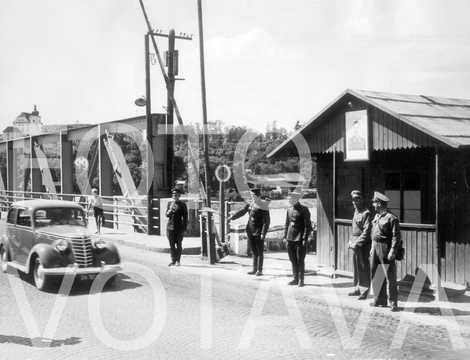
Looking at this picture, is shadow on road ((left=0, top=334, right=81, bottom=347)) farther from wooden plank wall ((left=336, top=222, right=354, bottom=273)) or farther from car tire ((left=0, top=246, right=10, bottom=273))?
wooden plank wall ((left=336, top=222, right=354, bottom=273))

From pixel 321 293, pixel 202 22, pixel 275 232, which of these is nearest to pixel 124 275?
pixel 321 293

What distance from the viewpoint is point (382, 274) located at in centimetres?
882

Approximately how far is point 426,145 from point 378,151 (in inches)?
70.3

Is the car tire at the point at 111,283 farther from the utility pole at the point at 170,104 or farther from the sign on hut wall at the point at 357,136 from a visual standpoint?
the utility pole at the point at 170,104

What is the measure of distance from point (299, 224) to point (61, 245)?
14.9 ft

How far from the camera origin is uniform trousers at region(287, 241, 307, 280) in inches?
410

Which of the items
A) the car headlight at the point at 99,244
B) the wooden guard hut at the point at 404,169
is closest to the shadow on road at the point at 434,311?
the wooden guard hut at the point at 404,169

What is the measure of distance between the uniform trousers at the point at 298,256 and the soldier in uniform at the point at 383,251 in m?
1.84

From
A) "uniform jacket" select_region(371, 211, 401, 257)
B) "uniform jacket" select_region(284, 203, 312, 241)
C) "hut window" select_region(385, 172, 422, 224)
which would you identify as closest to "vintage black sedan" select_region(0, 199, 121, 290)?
"uniform jacket" select_region(284, 203, 312, 241)

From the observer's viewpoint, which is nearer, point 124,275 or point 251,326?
point 251,326

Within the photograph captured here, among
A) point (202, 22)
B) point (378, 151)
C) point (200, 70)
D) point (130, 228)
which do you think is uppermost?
point (202, 22)

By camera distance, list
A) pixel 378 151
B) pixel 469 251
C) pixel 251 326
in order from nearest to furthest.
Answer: pixel 251 326 < pixel 469 251 < pixel 378 151

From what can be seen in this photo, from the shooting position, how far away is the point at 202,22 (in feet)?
44.9

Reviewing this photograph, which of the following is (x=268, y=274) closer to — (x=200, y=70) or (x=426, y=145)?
(x=426, y=145)
